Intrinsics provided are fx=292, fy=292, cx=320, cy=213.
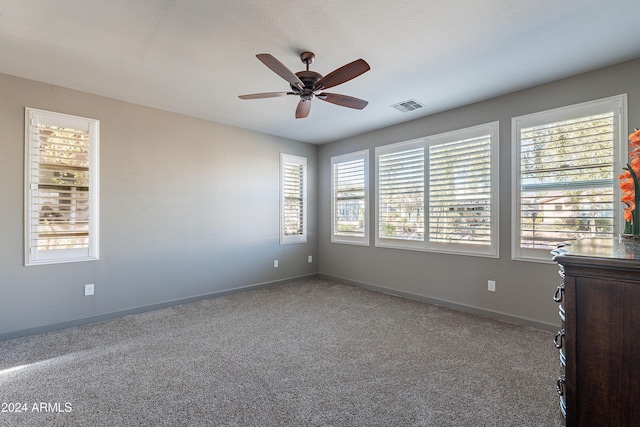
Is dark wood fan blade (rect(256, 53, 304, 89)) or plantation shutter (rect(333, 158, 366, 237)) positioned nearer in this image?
dark wood fan blade (rect(256, 53, 304, 89))

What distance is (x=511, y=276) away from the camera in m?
3.42

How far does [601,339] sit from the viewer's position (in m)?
0.97

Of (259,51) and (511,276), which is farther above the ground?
(259,51)

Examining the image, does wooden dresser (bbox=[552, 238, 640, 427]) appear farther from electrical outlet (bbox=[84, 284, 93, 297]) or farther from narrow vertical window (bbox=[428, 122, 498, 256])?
electrical outlet (bbox=[84, 284, 93, 297])

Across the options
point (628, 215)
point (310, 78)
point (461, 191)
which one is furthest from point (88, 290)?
point (628, 215)

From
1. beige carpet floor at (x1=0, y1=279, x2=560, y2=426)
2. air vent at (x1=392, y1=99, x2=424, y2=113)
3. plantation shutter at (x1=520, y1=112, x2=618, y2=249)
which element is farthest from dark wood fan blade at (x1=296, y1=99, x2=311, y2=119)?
plantation shutter at (x1=520, y1=112, x2=618, y2=249)

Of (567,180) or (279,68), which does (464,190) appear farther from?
(279,68)

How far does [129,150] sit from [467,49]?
12.9 feet

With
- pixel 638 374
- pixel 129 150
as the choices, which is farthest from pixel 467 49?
pixel 129 150

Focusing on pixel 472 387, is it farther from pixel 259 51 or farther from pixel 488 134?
pixel 259 51

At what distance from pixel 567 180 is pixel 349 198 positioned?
10.1 ft

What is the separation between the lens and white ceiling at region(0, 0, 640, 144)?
2035 mm

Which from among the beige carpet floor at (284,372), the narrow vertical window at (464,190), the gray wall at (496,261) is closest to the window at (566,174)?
the gray wall at (496,261)

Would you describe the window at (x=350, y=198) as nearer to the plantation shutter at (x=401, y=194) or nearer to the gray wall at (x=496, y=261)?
the gray wall at (x=496, y=261)
